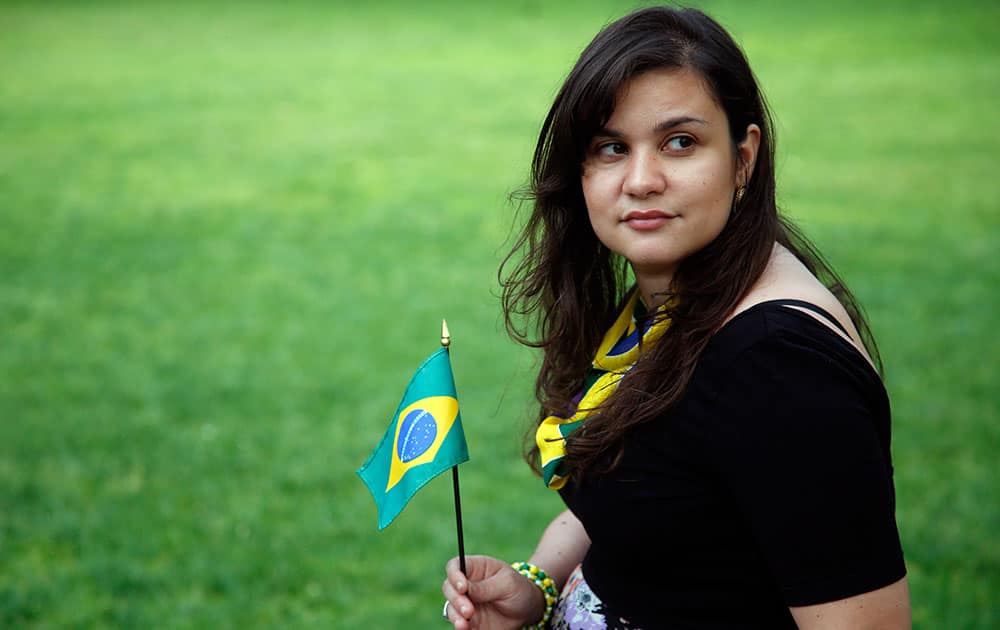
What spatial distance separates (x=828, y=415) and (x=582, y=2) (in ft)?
79.0

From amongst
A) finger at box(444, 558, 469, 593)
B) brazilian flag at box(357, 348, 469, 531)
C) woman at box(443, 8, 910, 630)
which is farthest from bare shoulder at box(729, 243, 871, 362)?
finger at box(444, 558, 469, 593)

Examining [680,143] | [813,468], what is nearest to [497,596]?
[813,468]

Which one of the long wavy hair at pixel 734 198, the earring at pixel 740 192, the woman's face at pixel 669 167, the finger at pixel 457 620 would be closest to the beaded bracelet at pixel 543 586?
the finger at pixel 457 620

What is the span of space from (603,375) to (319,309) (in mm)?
5637

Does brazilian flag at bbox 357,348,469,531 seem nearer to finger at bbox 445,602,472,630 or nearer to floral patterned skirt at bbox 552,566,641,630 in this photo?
finger at bbox 445,602,472,630

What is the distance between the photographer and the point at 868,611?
1.57 metres

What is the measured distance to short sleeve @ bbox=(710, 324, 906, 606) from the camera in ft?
5.10

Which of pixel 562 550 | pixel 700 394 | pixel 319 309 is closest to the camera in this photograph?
pixel 700 394

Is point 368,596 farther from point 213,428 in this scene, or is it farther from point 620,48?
point 620,48

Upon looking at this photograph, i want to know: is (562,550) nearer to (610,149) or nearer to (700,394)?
(700,394)

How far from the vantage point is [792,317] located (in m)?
1.63

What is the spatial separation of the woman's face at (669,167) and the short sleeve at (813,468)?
27 centimetres

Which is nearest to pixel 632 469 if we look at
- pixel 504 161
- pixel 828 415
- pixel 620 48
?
pixel 828 415

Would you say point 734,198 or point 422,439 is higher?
point 734,198
